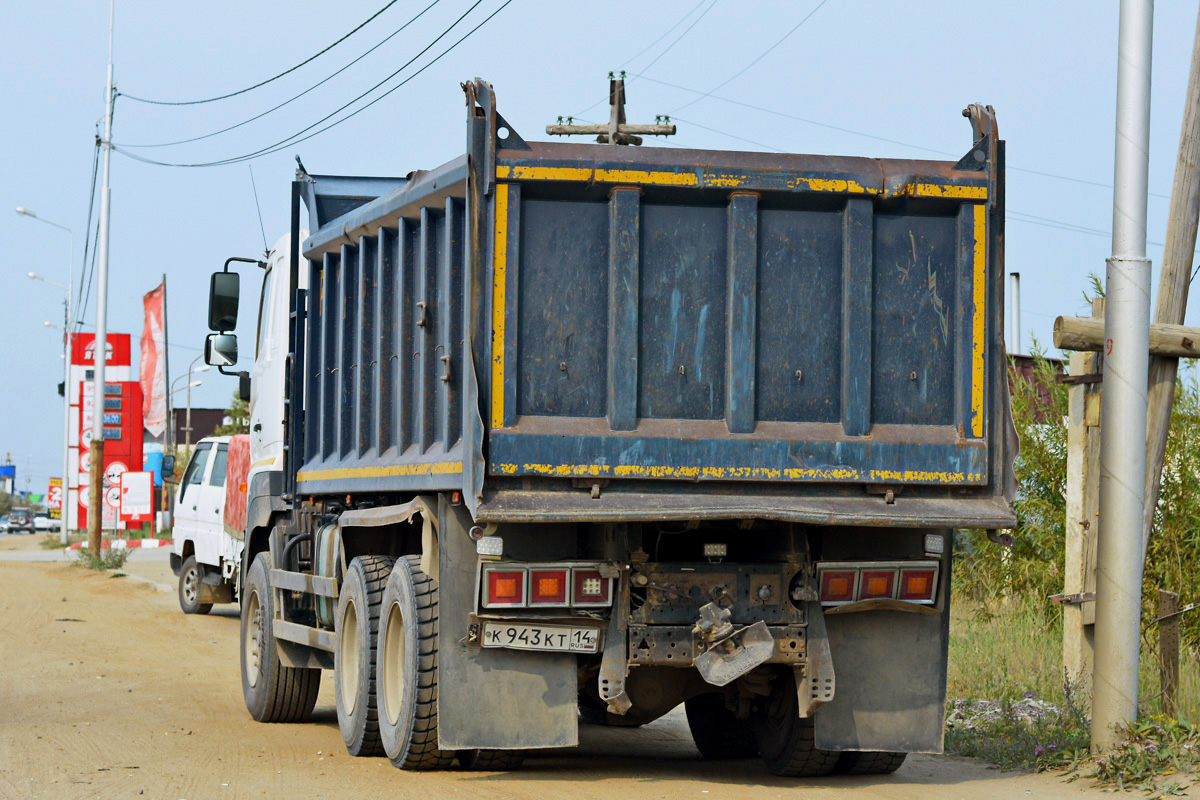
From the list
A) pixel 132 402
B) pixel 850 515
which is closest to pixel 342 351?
pixel 850 515

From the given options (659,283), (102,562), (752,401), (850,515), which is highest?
(659,283)

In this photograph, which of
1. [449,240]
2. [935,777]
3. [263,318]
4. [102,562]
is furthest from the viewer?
[102,562]

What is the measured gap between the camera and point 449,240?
298 inches

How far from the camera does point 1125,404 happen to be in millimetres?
8039

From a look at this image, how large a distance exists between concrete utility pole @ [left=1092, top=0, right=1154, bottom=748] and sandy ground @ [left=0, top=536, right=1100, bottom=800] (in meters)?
0.63

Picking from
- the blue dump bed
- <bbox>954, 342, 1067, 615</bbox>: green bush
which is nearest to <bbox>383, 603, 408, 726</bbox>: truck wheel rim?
the blue dump bed

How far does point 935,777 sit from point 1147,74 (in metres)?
3.90

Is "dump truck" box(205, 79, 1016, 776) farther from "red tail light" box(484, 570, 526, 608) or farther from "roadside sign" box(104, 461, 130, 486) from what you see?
"roadside sign" box(104, 461, 130, 486)

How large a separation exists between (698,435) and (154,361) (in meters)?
37.2

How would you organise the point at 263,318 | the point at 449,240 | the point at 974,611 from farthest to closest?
the point at 974,611 → the point at 263,318 → the point at 449,240

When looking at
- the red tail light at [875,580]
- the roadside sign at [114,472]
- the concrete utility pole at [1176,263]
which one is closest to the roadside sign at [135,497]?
the roadside sign at [114,472]

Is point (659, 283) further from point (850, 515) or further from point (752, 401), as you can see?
point (850, 515)

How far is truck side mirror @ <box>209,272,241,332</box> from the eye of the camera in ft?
37.3

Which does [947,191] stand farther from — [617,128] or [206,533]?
[206,533]
